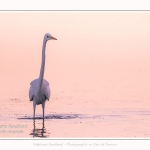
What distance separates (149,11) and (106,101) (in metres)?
2.19

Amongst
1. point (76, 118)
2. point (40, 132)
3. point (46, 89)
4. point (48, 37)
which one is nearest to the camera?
point (40, 132)

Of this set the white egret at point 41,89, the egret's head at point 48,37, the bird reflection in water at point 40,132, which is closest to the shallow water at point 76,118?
the bird reflection in water at point 40,132

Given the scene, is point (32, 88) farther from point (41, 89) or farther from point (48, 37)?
point (48, 37)

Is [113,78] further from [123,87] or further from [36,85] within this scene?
[36,85]

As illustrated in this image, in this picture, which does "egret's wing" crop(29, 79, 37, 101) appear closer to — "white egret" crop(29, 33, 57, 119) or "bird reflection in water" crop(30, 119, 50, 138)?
"white egret" crop(29, 33, 57, 119)

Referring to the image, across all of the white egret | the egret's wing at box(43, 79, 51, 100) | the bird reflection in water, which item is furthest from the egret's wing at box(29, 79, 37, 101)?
the bird reflection in water

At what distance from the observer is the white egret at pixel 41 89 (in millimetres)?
11238

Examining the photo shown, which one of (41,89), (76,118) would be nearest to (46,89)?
(41,89)

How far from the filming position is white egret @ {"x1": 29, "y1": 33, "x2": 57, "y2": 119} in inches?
442

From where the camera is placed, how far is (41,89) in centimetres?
1136

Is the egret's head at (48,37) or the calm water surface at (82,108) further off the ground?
the egret's head at (48,37)

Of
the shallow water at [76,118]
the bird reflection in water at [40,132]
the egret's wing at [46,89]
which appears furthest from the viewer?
the egret's wing at [46,89]

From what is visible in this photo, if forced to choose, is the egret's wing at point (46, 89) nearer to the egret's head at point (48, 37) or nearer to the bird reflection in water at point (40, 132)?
the bird reflection in water at point (40, 132)

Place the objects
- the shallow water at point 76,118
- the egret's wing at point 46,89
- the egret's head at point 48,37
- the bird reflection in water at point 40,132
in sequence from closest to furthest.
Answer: the bird reflection in water at point 40,132
the shallow water at point 76,118
the egret's head at point 48,37
the egret's wing at point 46,89
